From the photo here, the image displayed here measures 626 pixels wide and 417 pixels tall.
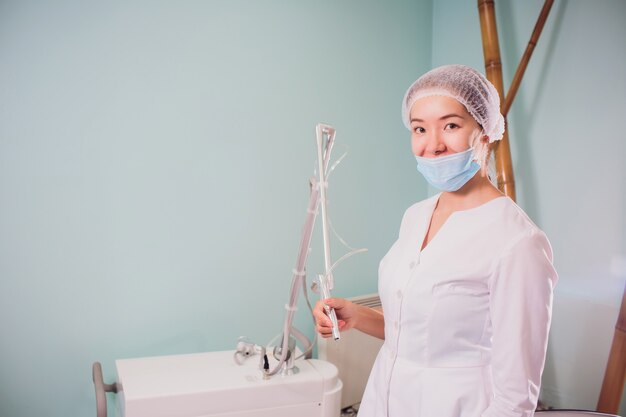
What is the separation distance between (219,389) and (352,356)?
682mm

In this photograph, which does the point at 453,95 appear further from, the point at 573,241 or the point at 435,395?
the point at 573,241

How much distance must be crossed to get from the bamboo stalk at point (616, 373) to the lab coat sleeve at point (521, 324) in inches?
32.0

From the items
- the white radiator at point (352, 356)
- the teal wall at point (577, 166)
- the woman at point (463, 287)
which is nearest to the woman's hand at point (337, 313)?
the woman at point (463, 287)

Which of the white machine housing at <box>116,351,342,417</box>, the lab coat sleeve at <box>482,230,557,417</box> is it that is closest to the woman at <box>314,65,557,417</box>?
the lab coat sleeve at <box>482,230,557,417</box>

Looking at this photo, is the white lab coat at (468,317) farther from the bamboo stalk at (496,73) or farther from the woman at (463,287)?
the bamboo stalk at (496,73)

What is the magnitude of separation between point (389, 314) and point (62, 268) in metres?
1.00

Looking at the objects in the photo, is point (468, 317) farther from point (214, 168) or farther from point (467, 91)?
point (214, 168)

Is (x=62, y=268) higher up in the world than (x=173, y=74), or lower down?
lower down

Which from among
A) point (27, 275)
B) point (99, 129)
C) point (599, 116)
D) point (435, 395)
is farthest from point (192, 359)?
point (599, 116)

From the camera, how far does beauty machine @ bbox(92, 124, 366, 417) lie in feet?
4.11

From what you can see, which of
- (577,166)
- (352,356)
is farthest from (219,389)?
(577,166)

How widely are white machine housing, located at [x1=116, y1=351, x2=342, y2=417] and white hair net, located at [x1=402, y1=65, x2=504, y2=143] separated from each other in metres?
0.84

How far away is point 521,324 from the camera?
80 centimetres

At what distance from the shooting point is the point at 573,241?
1740mm
